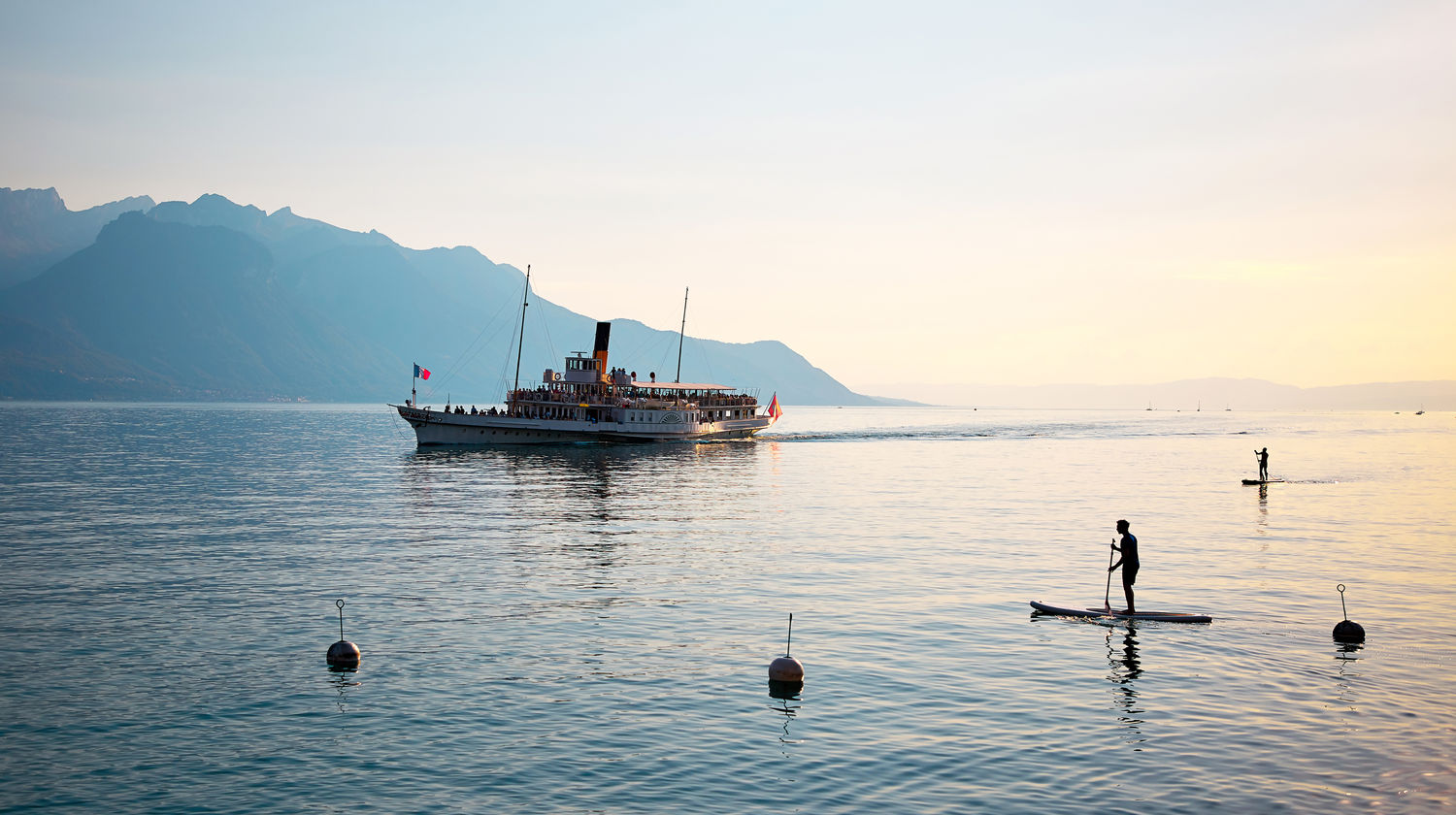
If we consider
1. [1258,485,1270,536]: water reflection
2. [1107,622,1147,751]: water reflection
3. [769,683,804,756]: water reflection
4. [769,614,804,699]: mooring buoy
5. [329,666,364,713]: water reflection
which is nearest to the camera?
[769,683,804,756]: water reflection

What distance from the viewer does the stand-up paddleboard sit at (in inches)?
1105

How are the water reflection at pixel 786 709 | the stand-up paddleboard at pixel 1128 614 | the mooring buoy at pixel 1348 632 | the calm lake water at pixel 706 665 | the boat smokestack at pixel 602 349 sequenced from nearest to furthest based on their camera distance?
the calm lake water at pixel 706 665, the water reflection at pixel 786 709, the mooring buoy at pixel 1348 632, the stand-up paddleboard at pixel 1128 614, the boat smokestack at pixel 602 349

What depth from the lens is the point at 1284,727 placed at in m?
19.0

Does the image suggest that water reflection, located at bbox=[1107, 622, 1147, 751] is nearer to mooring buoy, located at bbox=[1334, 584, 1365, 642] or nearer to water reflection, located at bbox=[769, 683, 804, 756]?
mooring buoy, located at bbox=[1334, 584, 1365, 642]

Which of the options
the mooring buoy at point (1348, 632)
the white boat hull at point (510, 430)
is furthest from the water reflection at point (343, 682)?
the white boat hull at point (510, 430)

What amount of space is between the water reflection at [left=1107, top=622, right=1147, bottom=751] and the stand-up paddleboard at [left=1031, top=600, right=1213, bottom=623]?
400 mm

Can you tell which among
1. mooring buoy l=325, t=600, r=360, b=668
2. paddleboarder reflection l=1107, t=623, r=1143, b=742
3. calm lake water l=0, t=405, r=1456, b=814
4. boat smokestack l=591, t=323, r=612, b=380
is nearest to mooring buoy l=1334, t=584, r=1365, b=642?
calm lake water l=0, t=405, r=1456, b=814

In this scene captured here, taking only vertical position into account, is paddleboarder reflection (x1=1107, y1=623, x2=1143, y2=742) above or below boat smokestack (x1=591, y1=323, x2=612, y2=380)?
below

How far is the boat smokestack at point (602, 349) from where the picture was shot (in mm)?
127062

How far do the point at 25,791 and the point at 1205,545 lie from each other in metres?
43.7

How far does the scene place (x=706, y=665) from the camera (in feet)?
76.3

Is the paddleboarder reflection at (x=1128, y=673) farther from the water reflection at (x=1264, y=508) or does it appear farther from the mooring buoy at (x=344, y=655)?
the water reflection at (x=1264, y=508)

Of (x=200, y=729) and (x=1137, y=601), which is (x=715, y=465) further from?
(x=200, y=729)

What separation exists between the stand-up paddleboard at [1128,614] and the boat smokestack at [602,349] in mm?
100210
